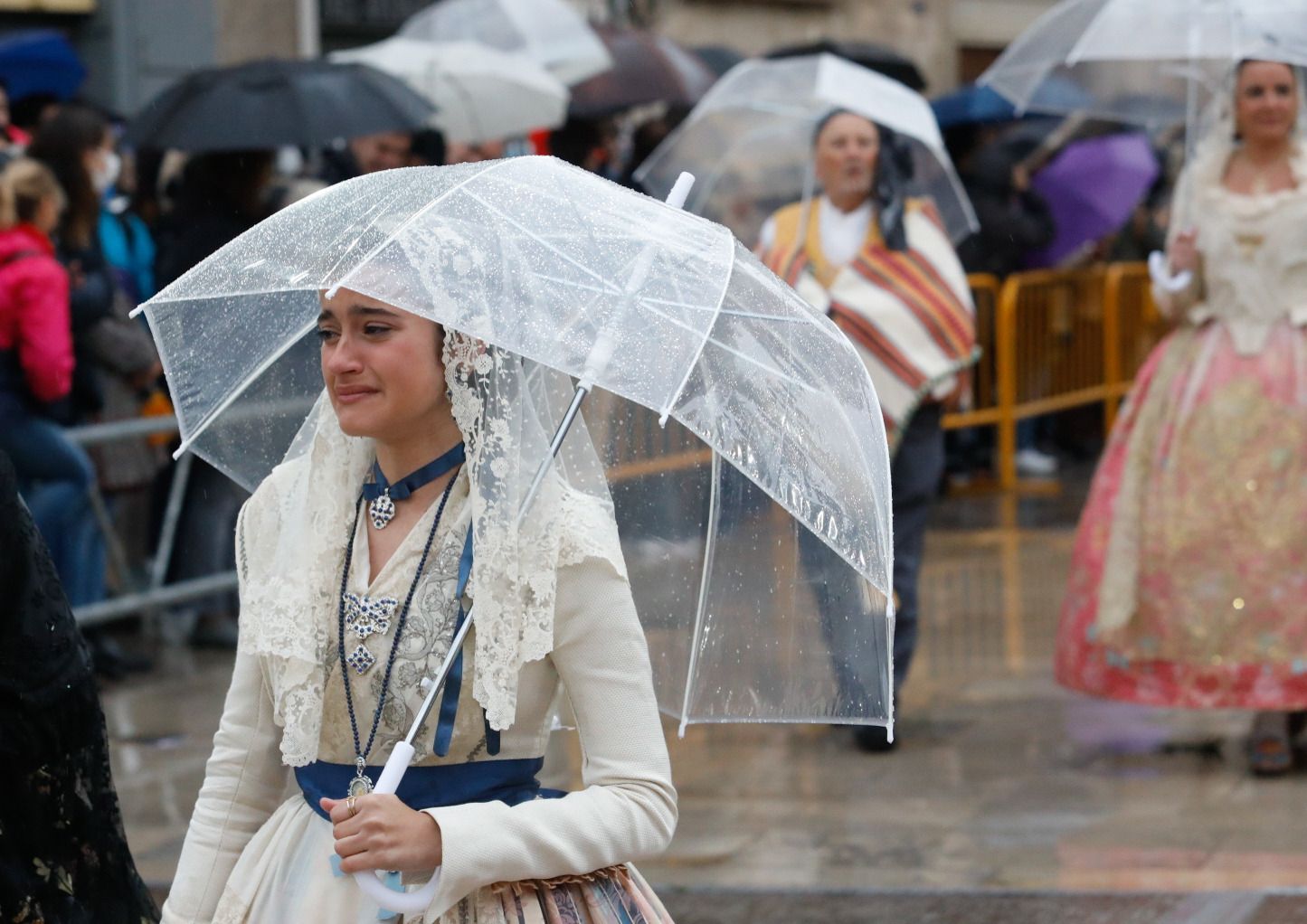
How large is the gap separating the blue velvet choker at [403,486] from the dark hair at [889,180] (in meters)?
4.30

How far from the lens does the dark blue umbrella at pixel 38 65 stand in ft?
36.7

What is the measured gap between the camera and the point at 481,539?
2736 millimetres

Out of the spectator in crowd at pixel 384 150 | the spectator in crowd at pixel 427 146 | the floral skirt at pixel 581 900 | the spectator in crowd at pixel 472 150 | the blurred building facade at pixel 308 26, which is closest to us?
the floral skirt at pixel 581 900

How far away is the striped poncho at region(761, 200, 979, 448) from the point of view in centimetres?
685

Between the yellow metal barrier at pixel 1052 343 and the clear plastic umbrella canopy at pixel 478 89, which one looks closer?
the clear plastic umbrella canopy at pixel 478 89

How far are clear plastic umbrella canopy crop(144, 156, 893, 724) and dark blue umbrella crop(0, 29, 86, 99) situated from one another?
855 cm

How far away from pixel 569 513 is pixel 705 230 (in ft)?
1.38

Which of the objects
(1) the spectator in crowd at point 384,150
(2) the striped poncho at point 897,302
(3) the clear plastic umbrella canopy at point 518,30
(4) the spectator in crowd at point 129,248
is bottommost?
(4) the spectator in crowd at point 129,248

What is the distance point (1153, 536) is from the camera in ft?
21.8

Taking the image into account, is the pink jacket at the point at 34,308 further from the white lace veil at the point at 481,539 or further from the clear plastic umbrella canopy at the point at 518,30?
the white lace veil at the point at 481,539

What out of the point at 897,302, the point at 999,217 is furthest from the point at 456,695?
the point at 999,217

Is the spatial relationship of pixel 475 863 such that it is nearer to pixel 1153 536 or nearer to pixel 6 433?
pixel 1153 536

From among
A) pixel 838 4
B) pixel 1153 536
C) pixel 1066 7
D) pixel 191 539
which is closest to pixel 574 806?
pixel 1153 536

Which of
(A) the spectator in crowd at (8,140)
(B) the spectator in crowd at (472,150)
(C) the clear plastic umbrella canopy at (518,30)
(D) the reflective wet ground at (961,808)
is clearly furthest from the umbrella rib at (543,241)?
(C) the clear plastic umbrella canopy at (518,30)
